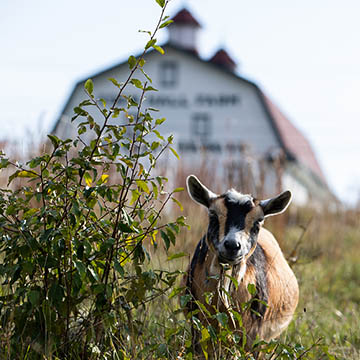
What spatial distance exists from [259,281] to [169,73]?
31992mm

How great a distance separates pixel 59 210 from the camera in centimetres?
343

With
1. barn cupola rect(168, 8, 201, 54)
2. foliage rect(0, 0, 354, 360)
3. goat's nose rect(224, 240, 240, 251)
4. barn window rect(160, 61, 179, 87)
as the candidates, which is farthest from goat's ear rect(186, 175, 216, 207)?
barn cupola rect(168, 8, 201, 54)

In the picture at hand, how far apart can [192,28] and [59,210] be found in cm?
3468

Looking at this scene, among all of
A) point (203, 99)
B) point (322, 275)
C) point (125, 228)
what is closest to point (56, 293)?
point (125, 228)

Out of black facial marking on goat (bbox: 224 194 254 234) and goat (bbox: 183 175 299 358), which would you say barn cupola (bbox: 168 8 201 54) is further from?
black facial marking on goat (bbox: 224 194 254 234)

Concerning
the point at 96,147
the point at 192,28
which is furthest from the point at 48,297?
the point at 192,28

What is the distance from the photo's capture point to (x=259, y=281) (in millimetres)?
4289

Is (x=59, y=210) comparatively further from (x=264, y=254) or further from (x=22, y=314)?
(x=264, y=254)

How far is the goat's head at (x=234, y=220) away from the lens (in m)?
3.83

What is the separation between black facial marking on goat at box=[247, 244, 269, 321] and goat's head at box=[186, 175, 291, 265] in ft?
0.82

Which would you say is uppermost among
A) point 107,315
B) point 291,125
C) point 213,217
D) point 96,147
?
point 96,147

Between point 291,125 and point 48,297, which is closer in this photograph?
point 48,297

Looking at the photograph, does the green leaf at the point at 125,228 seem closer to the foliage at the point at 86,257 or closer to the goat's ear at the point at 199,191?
the foliage at the point at 86,257

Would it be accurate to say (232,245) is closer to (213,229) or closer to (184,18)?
(213,229)
